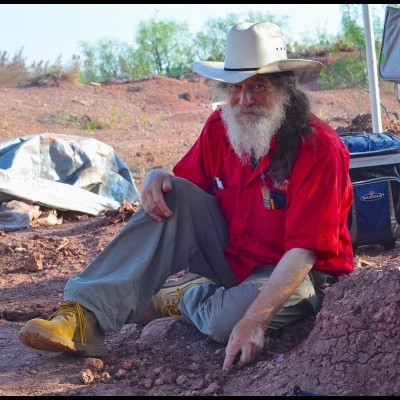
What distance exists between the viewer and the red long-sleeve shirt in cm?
363

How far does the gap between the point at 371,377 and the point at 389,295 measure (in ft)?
1.02

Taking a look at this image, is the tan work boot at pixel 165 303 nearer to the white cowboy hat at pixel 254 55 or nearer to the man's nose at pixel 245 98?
the man's nose at pixel 245 98

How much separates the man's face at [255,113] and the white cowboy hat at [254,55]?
62 millimetres

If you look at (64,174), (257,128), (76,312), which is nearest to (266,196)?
(257,128)

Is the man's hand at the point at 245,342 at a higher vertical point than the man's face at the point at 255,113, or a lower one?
lower

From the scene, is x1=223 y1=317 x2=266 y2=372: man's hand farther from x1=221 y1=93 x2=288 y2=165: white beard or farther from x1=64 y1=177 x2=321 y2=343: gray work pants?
x1=221 y1=93 x2=288 y2=165: white beard

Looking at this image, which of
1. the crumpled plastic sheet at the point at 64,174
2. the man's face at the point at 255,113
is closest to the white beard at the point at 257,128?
the man's face at the point at 255,113

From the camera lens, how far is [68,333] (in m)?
3.64

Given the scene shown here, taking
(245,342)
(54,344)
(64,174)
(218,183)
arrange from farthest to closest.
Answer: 1. (64,174)
2. (218,183)
3. (54,344)
4. (245,342)

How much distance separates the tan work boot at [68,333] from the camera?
3.56 metres

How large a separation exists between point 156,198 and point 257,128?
54 centimetres

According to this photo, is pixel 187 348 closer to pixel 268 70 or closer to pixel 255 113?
pixel 255 113

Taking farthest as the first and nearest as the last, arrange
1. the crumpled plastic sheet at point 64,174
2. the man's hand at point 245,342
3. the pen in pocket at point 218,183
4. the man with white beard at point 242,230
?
the crumpled plastic sheet at point 64,174 < the pen in pocket at point 218,183 < the man with white beard at point 242,230 < the man's hand at point 245,342

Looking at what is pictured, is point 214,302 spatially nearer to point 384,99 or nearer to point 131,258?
point 131,258
